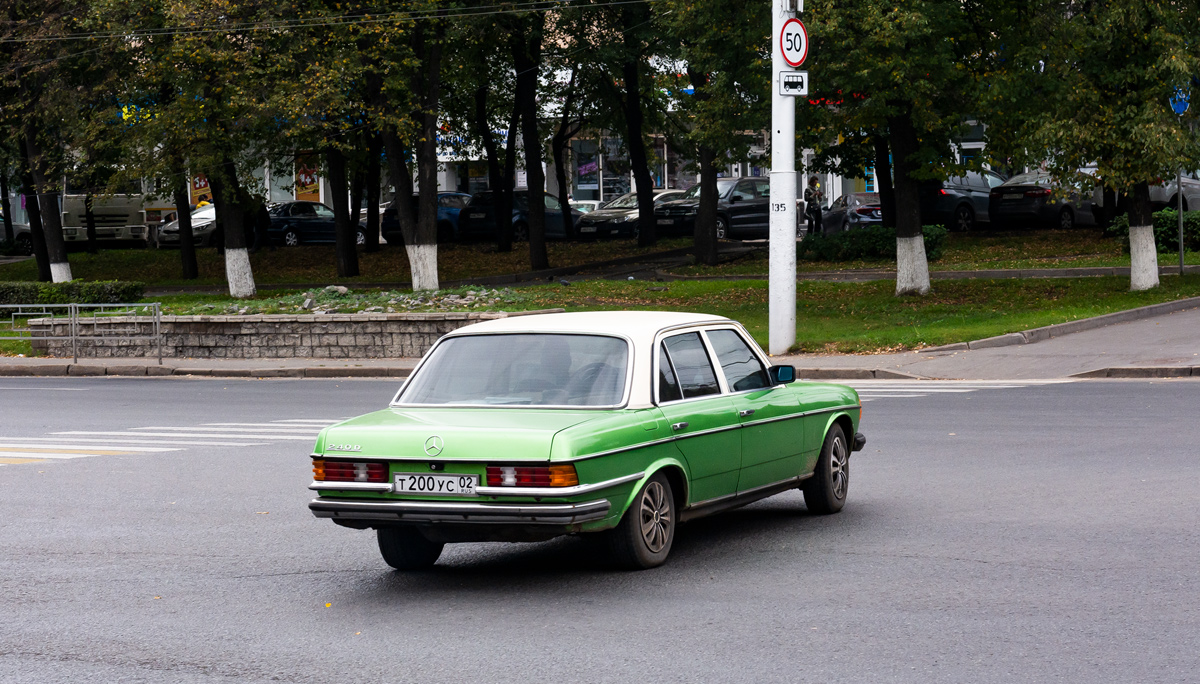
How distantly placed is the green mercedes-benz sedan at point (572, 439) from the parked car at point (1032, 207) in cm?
3037

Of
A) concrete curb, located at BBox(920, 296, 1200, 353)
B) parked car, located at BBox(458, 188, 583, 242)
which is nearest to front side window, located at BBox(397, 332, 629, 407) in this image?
concrete curb, located at BBox(920, 296, 1200, 353)

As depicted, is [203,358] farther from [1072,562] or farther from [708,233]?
[1072,562]

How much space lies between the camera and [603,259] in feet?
127

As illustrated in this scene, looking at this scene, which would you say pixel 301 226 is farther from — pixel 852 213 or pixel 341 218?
pixel 852 213

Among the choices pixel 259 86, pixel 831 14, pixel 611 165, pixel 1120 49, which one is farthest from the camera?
pixel 611 165

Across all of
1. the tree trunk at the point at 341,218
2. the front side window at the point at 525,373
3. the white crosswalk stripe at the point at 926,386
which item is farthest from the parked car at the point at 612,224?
the front side window at the point at 525,373

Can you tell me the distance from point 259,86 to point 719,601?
26110 millimetres

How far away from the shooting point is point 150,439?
14086mm

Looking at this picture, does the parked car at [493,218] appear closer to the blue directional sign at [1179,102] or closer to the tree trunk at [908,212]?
the tree trunk at [908,212]

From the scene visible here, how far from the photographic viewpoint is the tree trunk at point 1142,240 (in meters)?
23.8

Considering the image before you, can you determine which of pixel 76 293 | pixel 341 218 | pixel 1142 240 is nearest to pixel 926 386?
pixel 1142 240

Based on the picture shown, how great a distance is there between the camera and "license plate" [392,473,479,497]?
21.7 feet

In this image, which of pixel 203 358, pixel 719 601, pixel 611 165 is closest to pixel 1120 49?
pixel 203 358

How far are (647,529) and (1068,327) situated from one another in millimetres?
15645
